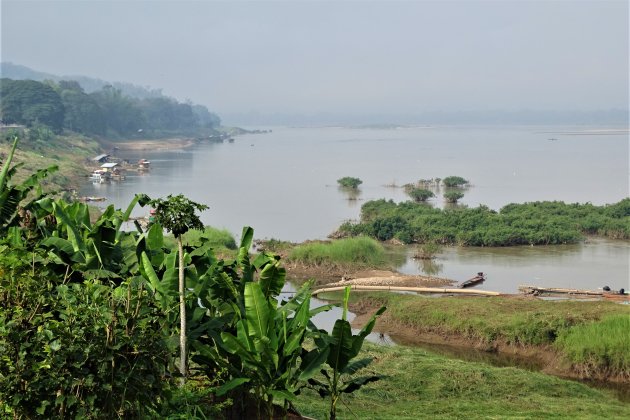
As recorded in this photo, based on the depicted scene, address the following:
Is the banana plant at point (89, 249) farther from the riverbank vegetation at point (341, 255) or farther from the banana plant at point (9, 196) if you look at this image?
the riverbank vegetation at point (341, 255)

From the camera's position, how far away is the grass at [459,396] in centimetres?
822

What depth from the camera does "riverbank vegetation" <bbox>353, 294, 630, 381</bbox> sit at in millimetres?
12211

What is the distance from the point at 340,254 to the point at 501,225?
766 cm

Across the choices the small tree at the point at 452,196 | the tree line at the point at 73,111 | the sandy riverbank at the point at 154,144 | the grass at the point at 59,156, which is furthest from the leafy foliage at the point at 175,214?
the sandy riverbank at the point at 154,144

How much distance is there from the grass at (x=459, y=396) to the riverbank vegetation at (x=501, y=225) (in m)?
A: 15.1

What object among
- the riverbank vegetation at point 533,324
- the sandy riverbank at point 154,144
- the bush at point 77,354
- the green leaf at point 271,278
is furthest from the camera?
the sandy riverbank at point 154,144

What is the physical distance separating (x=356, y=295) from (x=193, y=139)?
89128 mm

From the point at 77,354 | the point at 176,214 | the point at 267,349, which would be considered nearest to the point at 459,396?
the point at 267,349

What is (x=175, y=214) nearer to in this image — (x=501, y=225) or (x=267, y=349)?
(x=267, y=349)

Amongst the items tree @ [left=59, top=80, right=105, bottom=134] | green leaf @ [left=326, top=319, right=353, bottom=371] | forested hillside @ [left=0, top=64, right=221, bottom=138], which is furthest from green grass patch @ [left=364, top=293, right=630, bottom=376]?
tree @ [left=59, top=80, right=105, bottom=134]

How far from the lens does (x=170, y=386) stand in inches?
209

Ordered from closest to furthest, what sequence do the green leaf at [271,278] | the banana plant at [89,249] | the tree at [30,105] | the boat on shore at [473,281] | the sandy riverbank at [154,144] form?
the green leaf at [271,278] → the banana plant at [89,249] → the boat on shore at [473,281] → the tree at [30,105] → the sandy riverbank at [154,144]

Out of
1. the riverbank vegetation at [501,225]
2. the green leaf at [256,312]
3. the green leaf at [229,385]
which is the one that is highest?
the green leaf at [256,312]

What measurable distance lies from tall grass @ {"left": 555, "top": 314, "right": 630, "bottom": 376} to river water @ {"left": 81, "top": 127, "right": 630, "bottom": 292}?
7.33m
